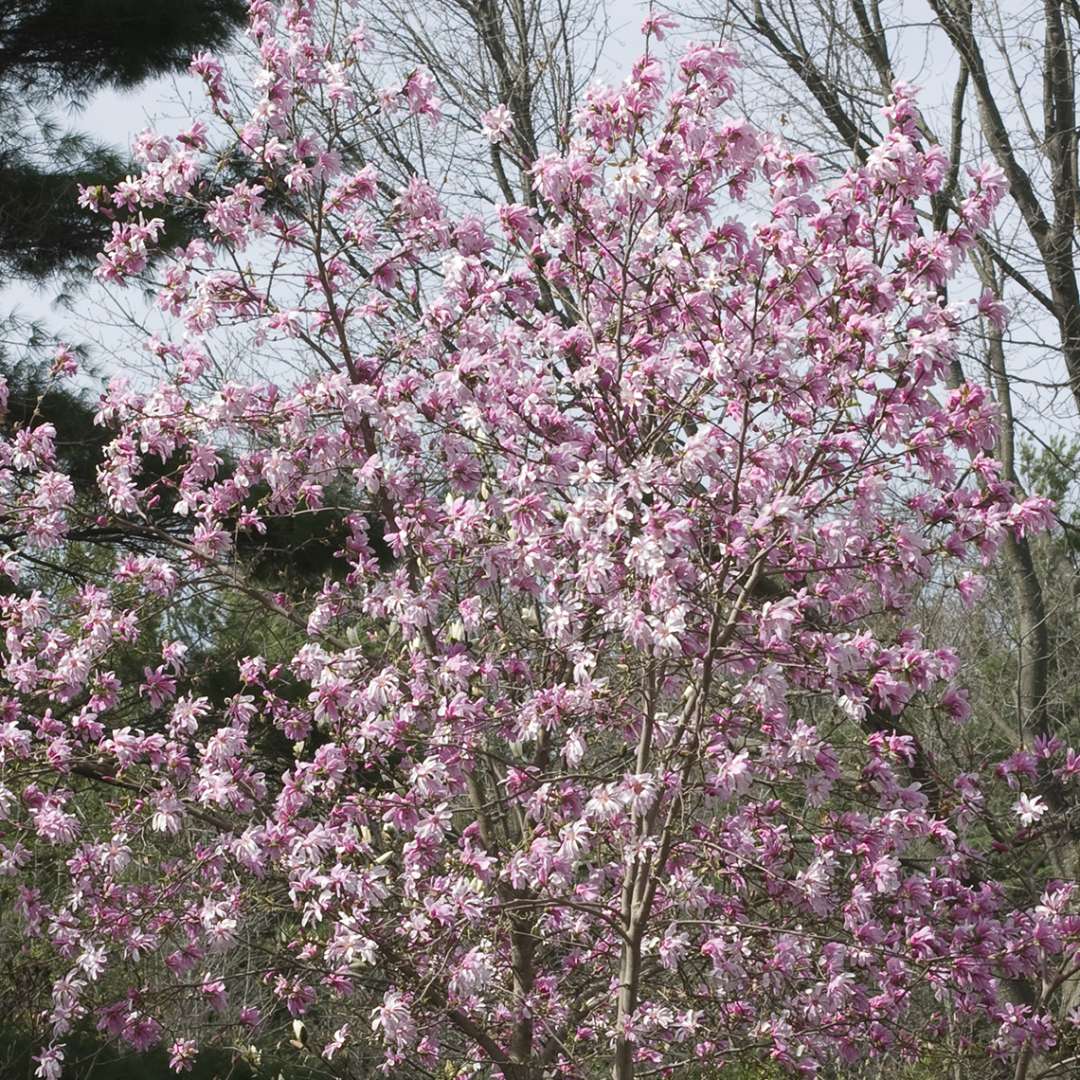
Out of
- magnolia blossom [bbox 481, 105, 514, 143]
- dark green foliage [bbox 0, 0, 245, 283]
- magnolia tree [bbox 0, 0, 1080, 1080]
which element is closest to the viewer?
magnolia tree [bbox 0, 0, 1080, 1080]

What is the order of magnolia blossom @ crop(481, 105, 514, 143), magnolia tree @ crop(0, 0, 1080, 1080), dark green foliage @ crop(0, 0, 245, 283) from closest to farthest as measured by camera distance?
magnolia tree @ crop(0, 0, 1080, 1080), magnolia blossom @ crop(481, 105, 514, 143), dark green foliage @ crop(0, 0, 245, 283)

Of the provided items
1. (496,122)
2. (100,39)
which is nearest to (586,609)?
(496,122)

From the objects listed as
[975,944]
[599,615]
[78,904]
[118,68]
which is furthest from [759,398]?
[118,68]

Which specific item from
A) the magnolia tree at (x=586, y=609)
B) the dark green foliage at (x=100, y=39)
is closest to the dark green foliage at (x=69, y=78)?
the dark green foliage at (x=100, y=39)

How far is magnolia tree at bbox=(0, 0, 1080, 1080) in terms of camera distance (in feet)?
13.0

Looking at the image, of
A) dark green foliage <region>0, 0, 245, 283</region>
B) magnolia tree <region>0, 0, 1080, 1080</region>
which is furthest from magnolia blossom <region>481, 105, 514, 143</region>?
dark green foliage <region>0, 0, 245, 283</region>

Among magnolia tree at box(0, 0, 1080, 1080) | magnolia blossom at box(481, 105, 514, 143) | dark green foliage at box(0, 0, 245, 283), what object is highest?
dark green foliage at box(0, 0, 245, 283)

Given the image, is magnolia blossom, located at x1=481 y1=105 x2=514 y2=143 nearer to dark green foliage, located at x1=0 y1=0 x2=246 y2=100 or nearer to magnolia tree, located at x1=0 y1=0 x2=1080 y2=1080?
magnolia tree, located at x1=0 y1=0 x2=1080 y2=1080

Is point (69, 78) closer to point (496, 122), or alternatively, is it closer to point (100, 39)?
point (100, 39)

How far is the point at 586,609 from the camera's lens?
4352 mm

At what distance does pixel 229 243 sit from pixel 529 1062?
312cm

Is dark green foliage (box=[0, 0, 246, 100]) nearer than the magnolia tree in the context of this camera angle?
No

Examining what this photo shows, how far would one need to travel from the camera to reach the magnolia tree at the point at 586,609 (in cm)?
395

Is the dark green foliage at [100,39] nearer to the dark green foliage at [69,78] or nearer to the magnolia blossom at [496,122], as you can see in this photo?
the dark green foliage at [69,78]
